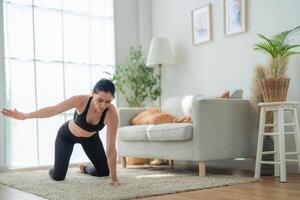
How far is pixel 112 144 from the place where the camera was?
3094 mm

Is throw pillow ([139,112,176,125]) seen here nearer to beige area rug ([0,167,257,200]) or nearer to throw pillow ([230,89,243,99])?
beige area rug ([0,167,257,200])

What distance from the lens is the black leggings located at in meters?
3.70

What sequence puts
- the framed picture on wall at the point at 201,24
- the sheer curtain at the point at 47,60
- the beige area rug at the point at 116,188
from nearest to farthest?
the beige area rug at the point at 116,188 < the framed picture on wall at the point at 201,24 < the sheer curtain at the point at 47,60

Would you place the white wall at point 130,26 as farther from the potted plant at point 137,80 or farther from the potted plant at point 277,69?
the potted plant at point 277,69

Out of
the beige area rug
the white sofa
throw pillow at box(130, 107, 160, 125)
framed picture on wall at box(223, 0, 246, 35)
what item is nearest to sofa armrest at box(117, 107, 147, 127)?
throw pillow at box(130, 107, 160, 125)

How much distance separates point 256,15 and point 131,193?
7.61ft

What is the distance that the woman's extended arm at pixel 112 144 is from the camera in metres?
3.05

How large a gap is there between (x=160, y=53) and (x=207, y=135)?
1766mm

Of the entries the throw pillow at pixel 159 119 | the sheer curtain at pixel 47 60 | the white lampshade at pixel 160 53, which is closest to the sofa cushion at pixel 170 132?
the throw pillow at pixel 159 119

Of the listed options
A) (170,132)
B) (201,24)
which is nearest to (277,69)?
(170,132)

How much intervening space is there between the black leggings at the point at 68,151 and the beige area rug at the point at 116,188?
3.9 inches

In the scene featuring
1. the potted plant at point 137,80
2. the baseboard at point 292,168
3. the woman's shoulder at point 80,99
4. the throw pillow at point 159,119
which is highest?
the potted plant at point 137,80

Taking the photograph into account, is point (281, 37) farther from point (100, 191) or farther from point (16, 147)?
point (16, 147)

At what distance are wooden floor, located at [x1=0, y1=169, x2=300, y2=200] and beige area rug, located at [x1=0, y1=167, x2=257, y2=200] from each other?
93 mm
